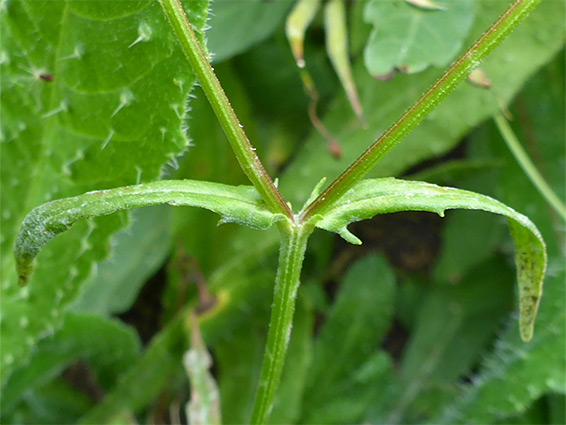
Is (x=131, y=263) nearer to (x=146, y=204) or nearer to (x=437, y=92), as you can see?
(x=146, y=204)

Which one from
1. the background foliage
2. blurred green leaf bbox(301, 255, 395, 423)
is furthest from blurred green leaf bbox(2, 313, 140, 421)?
blurred green leaf bbox(301, 255, 395, 423)

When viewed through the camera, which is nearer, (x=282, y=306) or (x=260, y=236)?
(x=282, y=306)

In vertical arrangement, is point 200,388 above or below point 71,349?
below

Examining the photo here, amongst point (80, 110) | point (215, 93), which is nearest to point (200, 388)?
point (80, 110)

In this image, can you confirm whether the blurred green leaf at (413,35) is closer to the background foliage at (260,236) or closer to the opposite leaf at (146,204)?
the background foliage at (260,236)

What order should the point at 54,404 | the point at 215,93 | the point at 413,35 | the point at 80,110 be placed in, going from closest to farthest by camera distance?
the point at 215,93
the point at 80,110
the point at 413,35
the point at 54,404

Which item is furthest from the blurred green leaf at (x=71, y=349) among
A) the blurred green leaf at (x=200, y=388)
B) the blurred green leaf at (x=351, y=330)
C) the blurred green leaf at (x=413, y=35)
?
the blurred green leaf at (x=413, y=35)

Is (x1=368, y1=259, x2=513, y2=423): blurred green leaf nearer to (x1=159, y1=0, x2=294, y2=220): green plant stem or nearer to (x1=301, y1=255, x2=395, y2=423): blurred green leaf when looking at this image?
(x1=301, y1=255, x2=395, y2=423): blurred green leaf
